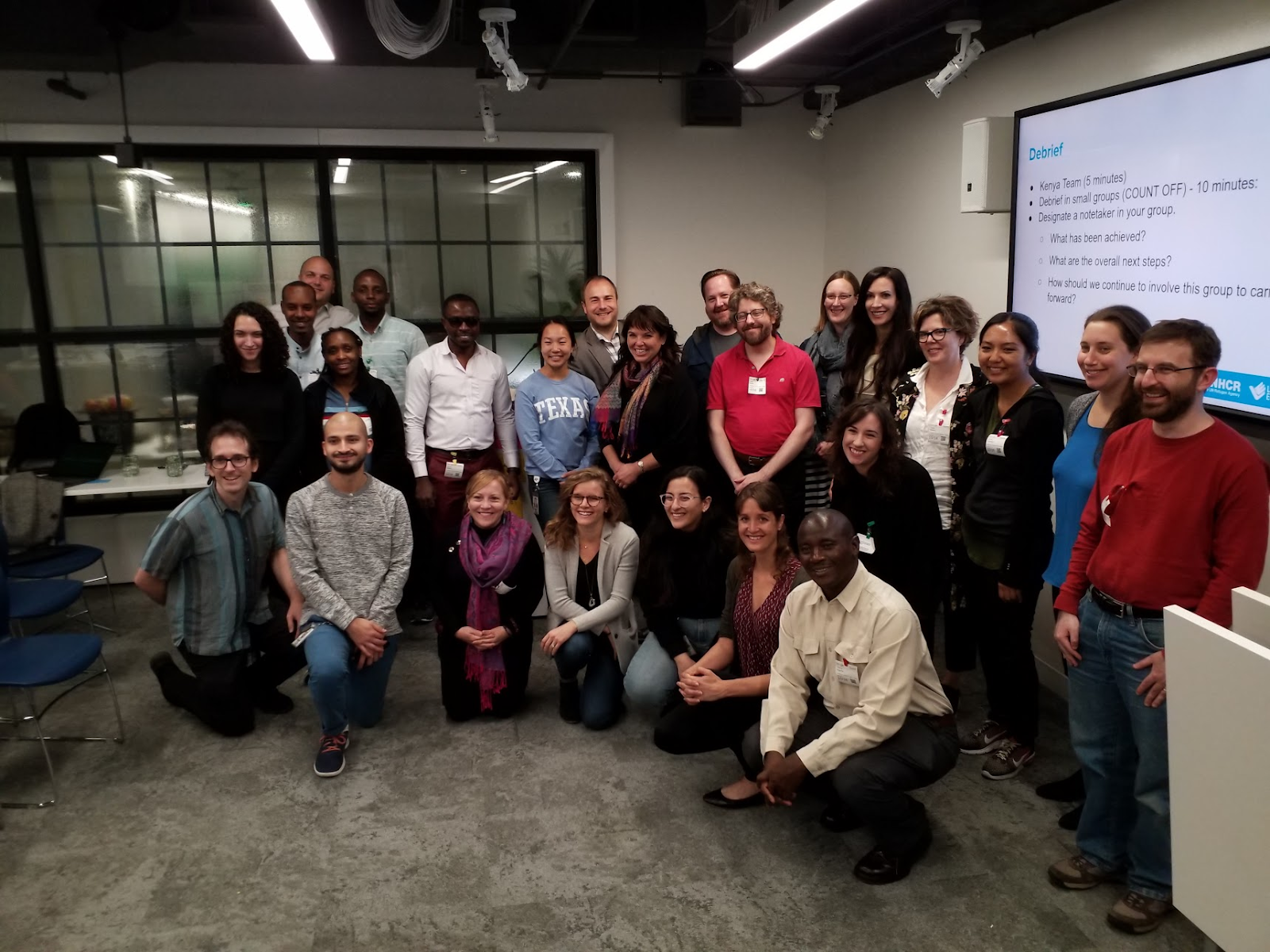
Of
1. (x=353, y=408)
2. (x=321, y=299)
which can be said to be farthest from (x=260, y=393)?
(x=321, y=299)

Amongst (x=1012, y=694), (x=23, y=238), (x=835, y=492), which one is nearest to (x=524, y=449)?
(x=835, y=492)

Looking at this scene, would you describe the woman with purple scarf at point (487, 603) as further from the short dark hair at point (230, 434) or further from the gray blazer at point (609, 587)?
the short dark hair at point (230, 434)

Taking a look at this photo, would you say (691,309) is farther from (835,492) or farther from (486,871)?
(486,871)

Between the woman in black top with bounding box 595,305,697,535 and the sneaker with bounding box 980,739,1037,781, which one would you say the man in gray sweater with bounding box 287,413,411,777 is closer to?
the woman in black top with bounding box 595,305,697,535

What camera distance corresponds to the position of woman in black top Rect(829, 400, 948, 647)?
3.05 m

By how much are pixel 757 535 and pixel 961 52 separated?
238 centimetres

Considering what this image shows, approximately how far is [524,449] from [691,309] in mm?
2243

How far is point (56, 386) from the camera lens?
211 inches

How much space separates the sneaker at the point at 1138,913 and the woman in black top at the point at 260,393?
353 cm

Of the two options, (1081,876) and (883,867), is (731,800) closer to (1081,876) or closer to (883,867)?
(883,867)

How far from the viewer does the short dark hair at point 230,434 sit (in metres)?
3.52

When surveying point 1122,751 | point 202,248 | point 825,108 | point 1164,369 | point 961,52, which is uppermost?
point 825,108

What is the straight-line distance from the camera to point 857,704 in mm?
2641

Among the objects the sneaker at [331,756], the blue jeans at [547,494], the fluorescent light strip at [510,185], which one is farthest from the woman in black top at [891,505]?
the fluorescent light strip at [510,185]
